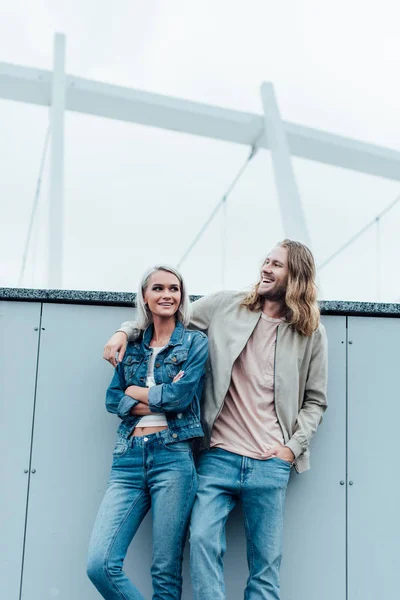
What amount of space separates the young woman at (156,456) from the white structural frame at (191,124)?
18.2 feet

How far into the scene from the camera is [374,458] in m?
3.44

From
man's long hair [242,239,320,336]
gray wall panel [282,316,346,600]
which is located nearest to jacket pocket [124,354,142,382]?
man's long hair [242,239,320,336]

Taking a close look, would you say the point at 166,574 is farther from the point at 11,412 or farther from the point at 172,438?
the point at 11,412

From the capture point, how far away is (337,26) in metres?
10.4

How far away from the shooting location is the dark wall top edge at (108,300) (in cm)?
341

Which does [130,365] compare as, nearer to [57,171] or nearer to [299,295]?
[299,295]

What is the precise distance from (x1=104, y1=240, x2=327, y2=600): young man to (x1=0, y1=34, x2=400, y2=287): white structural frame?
5484 millimetres

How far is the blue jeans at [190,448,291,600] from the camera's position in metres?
2.90

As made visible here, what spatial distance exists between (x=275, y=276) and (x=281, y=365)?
1.20ft

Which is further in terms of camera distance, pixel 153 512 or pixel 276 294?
pixel 276 294

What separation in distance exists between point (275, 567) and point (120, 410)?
814 mm

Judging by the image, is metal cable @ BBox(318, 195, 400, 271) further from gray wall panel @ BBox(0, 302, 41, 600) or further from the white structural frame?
gray wall panel @ BBox(0, 302, 41, 600)

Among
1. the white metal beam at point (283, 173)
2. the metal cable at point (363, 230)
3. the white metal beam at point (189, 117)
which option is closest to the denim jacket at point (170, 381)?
the white metal beam at point (283, 173)

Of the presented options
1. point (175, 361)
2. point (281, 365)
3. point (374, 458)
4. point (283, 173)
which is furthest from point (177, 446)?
point (283, 173)
